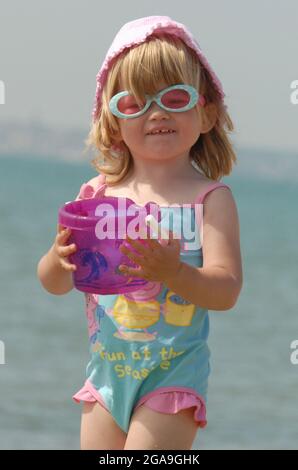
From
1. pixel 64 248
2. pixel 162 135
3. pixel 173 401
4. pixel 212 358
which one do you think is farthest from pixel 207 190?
pixel 212 358

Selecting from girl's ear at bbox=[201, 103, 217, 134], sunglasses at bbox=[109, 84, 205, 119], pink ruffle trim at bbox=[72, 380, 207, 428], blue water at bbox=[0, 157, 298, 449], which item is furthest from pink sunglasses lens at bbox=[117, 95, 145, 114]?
blue water at bbox=[0, 157, 298, 449]

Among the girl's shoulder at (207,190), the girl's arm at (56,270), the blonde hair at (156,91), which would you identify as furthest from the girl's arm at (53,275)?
the girl's shoulder at (207,190)

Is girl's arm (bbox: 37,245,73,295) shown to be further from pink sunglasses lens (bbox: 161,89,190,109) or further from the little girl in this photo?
pink sunglasses lens (bbox: 161,89,190,109)

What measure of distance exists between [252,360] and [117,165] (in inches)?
185

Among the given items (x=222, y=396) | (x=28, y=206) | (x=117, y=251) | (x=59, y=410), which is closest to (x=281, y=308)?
(x=222, y=396)

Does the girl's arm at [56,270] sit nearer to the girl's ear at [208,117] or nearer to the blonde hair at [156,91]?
the blonde hair at [156,91]

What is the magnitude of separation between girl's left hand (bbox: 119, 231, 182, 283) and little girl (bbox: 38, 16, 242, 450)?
0.32ft

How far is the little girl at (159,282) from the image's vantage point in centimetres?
308

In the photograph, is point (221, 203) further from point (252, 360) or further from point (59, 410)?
point (252, 360)

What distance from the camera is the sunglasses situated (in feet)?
10.3

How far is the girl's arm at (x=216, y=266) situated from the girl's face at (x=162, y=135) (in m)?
0.15

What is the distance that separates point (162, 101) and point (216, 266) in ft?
1.47

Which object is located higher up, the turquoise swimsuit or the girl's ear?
the girl's ear
